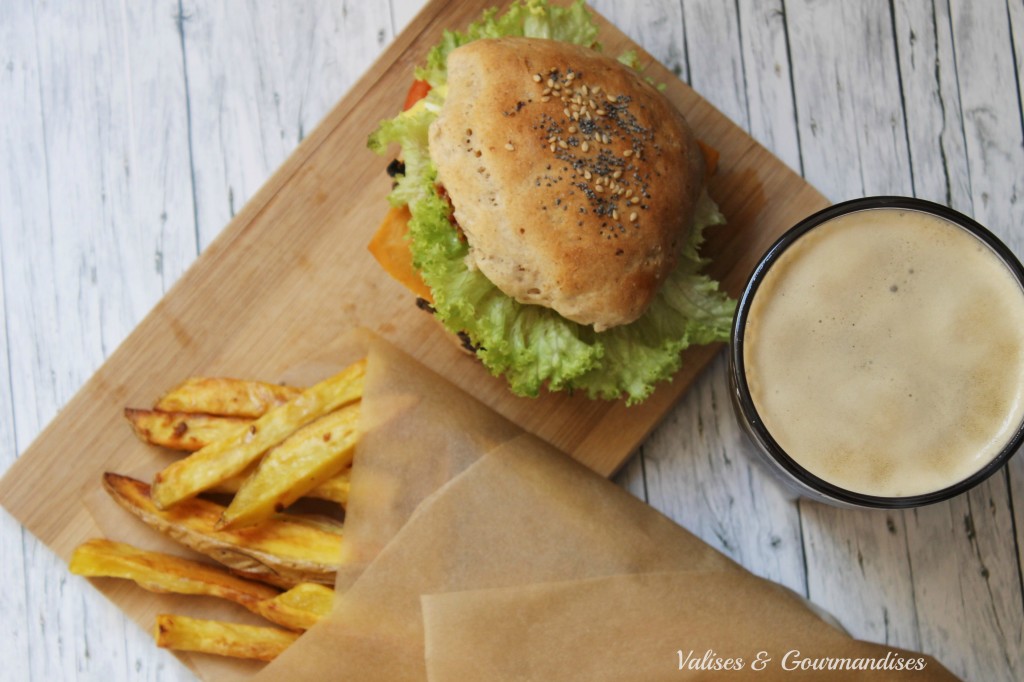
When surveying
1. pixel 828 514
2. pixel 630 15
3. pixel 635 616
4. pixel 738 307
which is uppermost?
pixel 630 15

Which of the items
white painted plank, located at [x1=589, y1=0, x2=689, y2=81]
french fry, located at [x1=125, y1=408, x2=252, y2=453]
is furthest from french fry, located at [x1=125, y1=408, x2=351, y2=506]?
white painted plank, located at [x1=589, y1=0, x2=689, y2=81]

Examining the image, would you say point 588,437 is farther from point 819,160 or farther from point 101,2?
point 101,2

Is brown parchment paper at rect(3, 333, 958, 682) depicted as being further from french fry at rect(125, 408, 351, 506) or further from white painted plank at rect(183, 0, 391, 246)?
white painted plank at rect(183, 0, 391, 246)

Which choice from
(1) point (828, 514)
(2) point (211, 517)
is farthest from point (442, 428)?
(1) point (828, 514)

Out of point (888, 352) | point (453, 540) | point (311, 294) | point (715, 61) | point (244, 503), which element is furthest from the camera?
point (715, 61)

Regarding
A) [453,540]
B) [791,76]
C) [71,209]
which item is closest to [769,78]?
[791,76]

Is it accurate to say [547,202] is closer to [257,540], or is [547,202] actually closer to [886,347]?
[886,347]

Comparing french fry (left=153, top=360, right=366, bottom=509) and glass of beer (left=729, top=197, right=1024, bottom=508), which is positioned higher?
french fry (left=153, top=360, right=366, bottom=509)
